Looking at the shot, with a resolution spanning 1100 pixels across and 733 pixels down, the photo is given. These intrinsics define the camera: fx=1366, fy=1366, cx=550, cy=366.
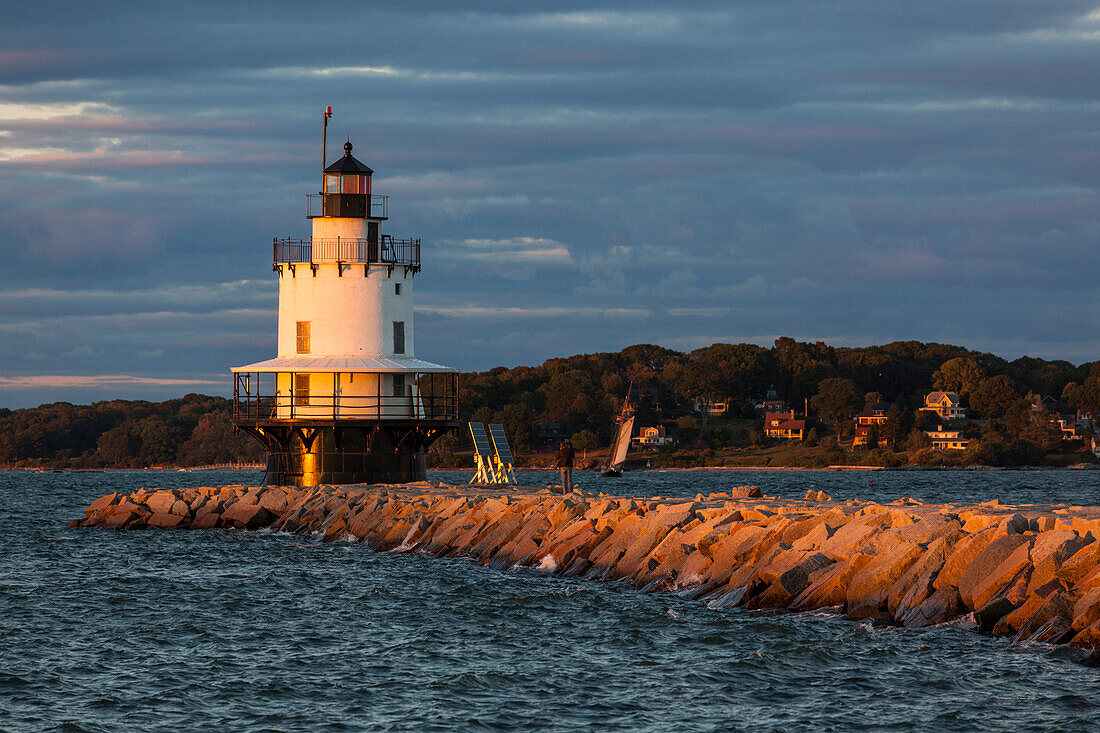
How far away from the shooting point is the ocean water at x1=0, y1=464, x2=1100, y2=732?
1288 cm

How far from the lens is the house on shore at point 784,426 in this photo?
484ft

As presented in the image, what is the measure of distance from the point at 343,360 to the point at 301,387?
4.68 ft

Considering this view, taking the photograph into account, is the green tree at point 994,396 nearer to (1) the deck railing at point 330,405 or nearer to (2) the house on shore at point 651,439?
(2) the house on shore at point 651,439

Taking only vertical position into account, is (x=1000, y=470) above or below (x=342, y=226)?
below

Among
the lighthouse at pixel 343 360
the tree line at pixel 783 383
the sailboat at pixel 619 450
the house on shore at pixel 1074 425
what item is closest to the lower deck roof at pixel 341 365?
the lighthouse at pixel 343 360

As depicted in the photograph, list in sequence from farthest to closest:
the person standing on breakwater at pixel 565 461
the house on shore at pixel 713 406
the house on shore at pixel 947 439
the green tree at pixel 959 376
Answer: the green tree at pixel 959 376, the house on shore at pixel 713 406, the house on shore at pixel 947 439, the person standing on breakwater at pixel 565 461

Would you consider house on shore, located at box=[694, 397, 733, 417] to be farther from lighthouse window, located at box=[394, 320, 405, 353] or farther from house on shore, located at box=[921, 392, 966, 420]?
lighthouse window, located at box=[394, 320, 405, 353]

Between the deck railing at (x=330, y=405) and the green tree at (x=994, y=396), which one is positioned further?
the green tree at (x=994, y=396)

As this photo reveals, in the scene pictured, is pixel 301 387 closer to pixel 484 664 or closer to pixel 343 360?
pixel 343 360

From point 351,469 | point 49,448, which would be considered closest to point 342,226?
point 351,469

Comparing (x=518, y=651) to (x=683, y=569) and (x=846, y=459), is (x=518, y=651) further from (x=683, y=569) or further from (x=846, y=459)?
(x=846, y=459)

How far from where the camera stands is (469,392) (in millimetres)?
130875

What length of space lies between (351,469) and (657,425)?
117379 mm

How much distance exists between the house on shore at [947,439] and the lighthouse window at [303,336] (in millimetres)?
116051
